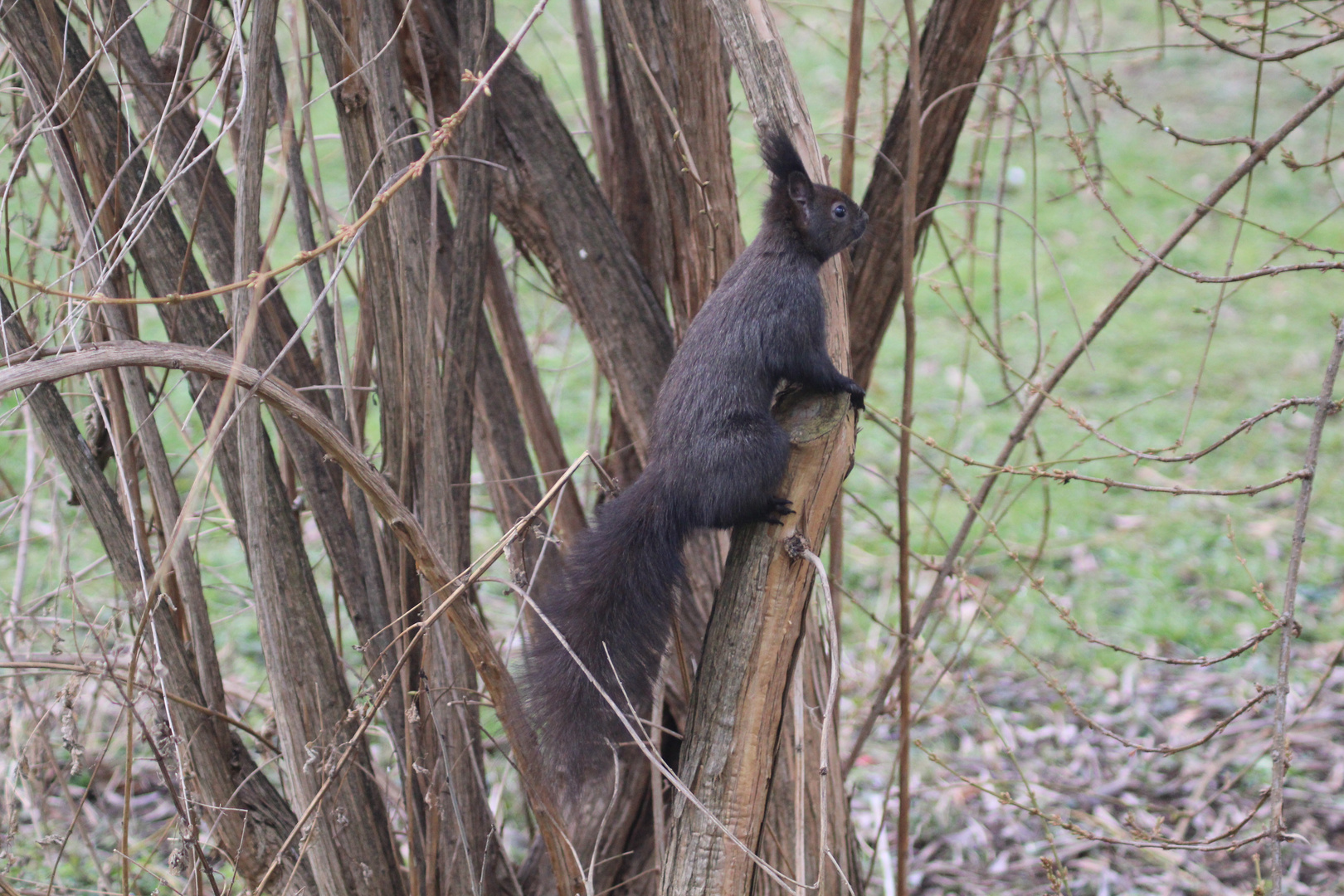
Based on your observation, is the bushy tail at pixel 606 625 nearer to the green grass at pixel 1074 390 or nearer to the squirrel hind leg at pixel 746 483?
the squirrel hind leg at pixel 746 483

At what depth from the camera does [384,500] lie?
147cm

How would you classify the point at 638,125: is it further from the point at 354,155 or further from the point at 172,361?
the point at 172,361

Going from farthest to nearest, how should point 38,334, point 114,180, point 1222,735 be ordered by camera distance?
1. point 1222,735
2. point 38,334
3. point 114,180

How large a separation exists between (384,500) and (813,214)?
1.25 metres

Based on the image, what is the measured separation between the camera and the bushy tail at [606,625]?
67.0 inches

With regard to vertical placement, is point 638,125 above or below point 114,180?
above

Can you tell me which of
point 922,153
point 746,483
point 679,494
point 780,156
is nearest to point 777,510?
point 746,483

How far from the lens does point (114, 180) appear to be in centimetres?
163

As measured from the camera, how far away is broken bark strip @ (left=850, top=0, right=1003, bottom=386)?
7.42ft

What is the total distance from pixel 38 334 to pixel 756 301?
57.6 inches

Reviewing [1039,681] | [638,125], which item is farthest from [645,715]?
[1039,681]

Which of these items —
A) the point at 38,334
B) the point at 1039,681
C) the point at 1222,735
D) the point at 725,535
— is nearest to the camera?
the point at 38,334

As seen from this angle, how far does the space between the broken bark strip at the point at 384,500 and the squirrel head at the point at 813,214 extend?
112 centimetres

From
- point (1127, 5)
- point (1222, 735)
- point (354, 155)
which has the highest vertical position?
point (1127, 5)
